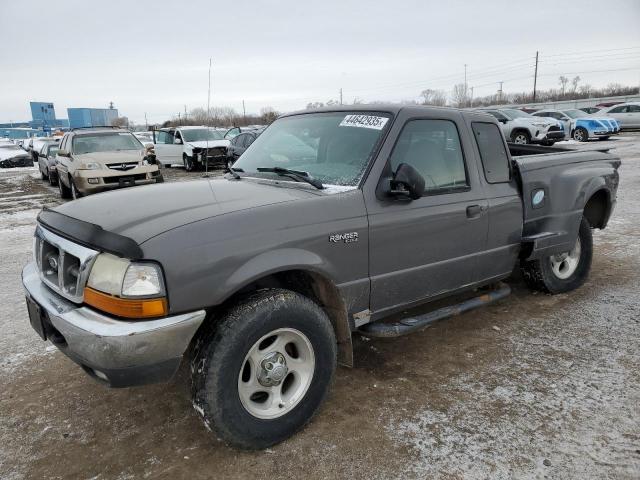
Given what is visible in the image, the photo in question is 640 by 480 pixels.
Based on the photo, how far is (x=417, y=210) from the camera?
320 cm

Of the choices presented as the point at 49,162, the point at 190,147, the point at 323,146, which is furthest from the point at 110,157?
the point at 323,146

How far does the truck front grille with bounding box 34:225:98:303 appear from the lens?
2355 millimetres

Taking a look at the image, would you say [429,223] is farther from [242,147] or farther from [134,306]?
[242,147]

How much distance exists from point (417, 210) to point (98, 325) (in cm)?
202

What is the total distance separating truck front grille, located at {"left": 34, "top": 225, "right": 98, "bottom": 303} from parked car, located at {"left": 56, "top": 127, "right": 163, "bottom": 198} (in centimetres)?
Result: 894

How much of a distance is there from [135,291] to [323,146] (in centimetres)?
175

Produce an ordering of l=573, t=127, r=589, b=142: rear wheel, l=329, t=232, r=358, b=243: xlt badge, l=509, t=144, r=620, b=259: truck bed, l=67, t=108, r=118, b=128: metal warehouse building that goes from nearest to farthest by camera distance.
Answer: l=329, t=232, r=358, b=243: xlt badge, l=509, t=144, r=620, b=259: truck bed, l=573, t=127, r=589, b=142: rear wheel, l=67, t=108, r=118, b=128: metal warehouse building

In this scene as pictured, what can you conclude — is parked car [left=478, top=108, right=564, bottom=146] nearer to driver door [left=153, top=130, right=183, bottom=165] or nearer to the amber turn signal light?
driver door [left=153, top=130, right=183, bottom=165]

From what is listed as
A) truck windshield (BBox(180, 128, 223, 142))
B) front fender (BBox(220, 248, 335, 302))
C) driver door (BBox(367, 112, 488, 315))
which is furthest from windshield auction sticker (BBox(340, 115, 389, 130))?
truck windshield (BBox(180, 128, 223, 142))

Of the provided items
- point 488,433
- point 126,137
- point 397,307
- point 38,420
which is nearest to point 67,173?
point 126,137

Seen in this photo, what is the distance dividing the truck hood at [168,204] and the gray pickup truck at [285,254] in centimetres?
2

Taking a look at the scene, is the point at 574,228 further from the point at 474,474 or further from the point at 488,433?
the point at 474,474

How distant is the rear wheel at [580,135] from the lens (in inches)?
917

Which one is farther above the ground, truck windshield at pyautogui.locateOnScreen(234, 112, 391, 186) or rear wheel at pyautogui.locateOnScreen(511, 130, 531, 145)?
truck windshield at pyautogui.locateOnScreen(234, 112, 391, 186)
